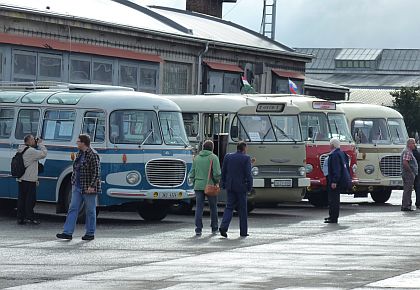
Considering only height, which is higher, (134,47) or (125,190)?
(134,47)

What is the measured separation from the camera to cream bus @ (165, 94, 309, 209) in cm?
2852

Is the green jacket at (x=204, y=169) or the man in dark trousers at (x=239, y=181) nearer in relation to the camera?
the man in dark trousers at (x=239, y=181)

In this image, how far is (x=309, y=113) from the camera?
104ft

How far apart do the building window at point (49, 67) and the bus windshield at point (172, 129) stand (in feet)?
34.1

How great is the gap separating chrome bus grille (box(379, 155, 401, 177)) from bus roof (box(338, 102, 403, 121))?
1319 mm

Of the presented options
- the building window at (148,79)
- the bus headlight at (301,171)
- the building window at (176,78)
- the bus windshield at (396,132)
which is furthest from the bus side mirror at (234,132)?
the building window at (176,78)

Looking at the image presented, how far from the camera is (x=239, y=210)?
22.8 m

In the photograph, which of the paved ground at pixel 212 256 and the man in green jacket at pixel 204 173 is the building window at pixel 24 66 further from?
the man in green jacket at pixel 204 173

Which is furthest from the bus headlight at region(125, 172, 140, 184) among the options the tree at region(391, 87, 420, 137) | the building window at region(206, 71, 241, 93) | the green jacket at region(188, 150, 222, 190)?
the tree at region(391, 87, 420, 137)

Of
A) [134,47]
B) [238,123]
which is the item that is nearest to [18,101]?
[238,123]

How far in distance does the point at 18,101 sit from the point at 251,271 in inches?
446

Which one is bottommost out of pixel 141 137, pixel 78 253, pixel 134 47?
pixel 78 253

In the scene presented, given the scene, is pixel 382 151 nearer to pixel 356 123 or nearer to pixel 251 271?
pixel 356 123

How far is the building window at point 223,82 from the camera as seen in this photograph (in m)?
45.5
